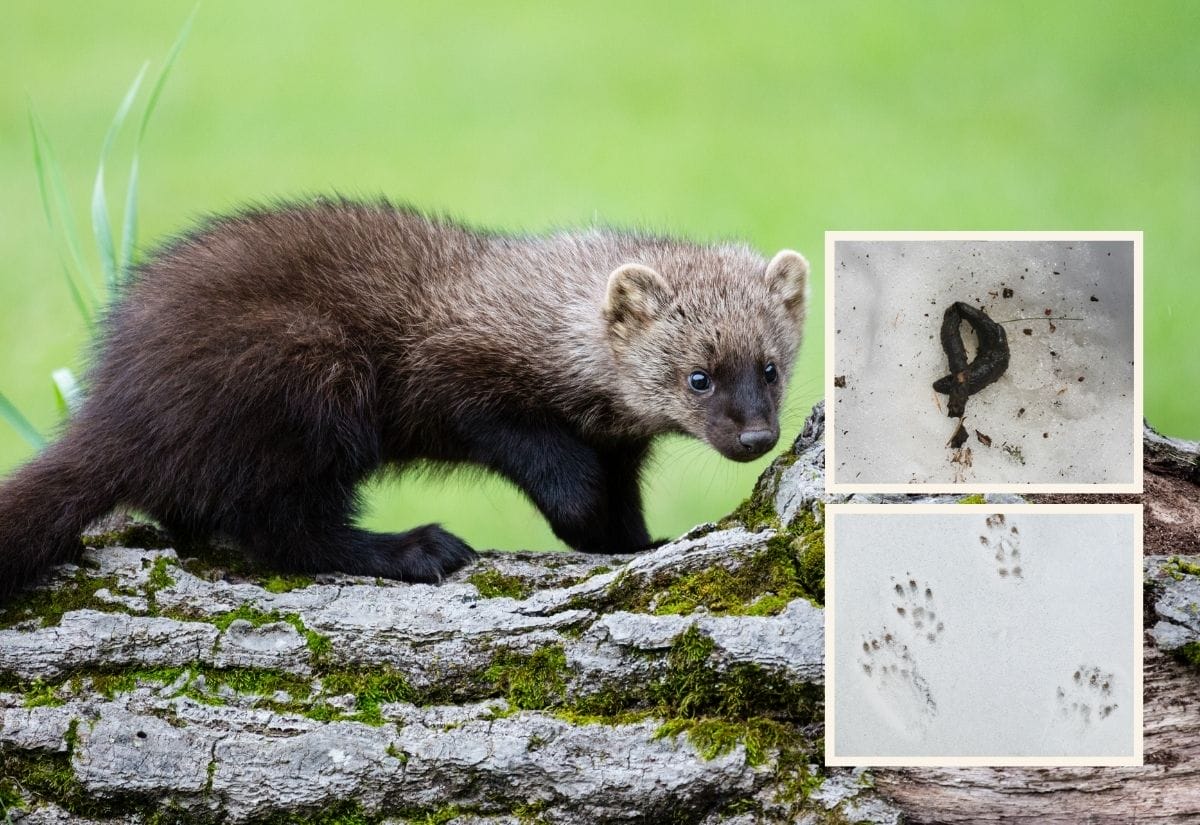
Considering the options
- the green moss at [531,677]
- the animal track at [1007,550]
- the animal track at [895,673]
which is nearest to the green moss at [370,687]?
the green moss at [531,677]

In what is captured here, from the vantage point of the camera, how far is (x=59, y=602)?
2719 mm

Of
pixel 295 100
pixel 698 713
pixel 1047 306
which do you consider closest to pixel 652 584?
pixel 698 713

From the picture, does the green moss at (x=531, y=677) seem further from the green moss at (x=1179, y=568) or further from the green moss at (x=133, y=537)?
the green moss at (x=1179, y=568)

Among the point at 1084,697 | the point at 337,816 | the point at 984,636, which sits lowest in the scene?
the point at 337,816

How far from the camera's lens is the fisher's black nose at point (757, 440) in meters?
3.26

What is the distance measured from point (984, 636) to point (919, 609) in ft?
0.40

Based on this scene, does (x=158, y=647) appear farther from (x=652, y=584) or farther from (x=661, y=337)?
(x=661, y=337)

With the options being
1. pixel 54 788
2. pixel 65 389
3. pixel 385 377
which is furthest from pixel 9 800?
pixel 65 389

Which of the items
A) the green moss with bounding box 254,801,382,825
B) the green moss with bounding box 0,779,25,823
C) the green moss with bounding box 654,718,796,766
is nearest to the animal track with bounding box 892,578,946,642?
the green moss with bounding box 654,718,796,766

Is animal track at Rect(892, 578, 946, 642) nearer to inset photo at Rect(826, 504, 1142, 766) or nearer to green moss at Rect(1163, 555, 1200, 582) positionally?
inset photo at Rect(826, 504, 1142, 766)

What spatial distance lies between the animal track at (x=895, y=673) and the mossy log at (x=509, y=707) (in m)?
0.16

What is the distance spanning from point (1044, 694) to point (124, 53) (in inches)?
187

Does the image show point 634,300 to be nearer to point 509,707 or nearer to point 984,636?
point 509,707

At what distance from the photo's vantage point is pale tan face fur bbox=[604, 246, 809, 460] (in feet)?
11.4
